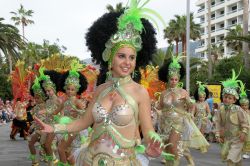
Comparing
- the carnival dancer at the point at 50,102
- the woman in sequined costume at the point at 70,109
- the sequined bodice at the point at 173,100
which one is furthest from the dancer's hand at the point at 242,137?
the carnival dancer at the point at 50,102

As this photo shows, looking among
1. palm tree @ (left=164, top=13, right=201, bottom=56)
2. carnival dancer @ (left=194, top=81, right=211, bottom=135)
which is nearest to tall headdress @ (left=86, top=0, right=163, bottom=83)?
carnival dancer @ (left=194, top=81, right=211, bottom=135)

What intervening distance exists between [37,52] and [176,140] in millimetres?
63460

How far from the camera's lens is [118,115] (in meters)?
4.37

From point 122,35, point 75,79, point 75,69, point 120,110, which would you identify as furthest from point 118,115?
point 75,69

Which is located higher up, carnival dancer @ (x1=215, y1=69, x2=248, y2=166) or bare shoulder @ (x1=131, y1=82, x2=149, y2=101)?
bare shoulder @ (x1=131, y1=82, x2=149, y2=101)

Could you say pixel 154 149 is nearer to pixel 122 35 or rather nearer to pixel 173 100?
pixel 122 35

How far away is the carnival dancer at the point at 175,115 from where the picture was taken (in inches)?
355

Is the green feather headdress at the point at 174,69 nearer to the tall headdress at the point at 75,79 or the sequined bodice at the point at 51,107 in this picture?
the tall headdress at the point at 75,79

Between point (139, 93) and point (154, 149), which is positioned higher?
point (139, 93)

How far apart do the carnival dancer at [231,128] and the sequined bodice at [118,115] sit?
15.2 feet

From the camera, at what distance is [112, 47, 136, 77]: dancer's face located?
177 inches

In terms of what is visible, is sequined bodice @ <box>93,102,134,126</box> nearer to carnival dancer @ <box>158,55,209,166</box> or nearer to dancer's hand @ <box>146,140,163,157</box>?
dancer's hand @ <box>146,140,163,157</box>

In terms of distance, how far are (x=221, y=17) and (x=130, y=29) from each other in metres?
92.8

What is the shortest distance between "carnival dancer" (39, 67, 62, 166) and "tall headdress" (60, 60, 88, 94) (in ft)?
0.88
